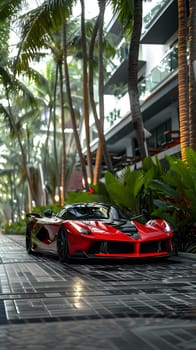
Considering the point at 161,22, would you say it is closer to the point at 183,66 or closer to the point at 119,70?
the point at 119,70

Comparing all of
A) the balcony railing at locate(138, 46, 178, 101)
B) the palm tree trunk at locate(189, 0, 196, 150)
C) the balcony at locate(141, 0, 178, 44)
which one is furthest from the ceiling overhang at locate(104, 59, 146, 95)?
the palm tree trunk at locate(189, 0, 196, 150)

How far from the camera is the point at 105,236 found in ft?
29.7

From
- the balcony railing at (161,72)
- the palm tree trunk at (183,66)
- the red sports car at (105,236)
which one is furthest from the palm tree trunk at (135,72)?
the balcony railing at (161,72)

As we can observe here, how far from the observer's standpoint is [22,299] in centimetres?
586

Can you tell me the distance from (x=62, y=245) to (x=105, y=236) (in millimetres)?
1011

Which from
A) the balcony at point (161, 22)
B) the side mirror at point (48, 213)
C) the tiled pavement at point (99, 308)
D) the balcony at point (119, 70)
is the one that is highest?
the balcony at point (119, 70)

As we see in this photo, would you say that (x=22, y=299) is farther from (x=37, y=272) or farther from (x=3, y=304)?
(x=37, y=272)

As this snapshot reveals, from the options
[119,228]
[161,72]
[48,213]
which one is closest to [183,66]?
[48,213]

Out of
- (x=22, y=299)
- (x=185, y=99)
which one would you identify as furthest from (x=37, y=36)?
(x=22, y=299)

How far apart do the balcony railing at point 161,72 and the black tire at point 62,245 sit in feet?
49.3

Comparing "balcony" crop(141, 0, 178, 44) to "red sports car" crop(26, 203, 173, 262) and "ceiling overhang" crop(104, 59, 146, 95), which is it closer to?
"ceiling overhang" crop(104, 59, 146, 95)

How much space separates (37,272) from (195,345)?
4947mm

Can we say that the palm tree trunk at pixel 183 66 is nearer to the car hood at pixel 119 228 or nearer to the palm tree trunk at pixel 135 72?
the palm tree trunk at pixel 135 72

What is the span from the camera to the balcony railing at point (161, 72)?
23.5m
